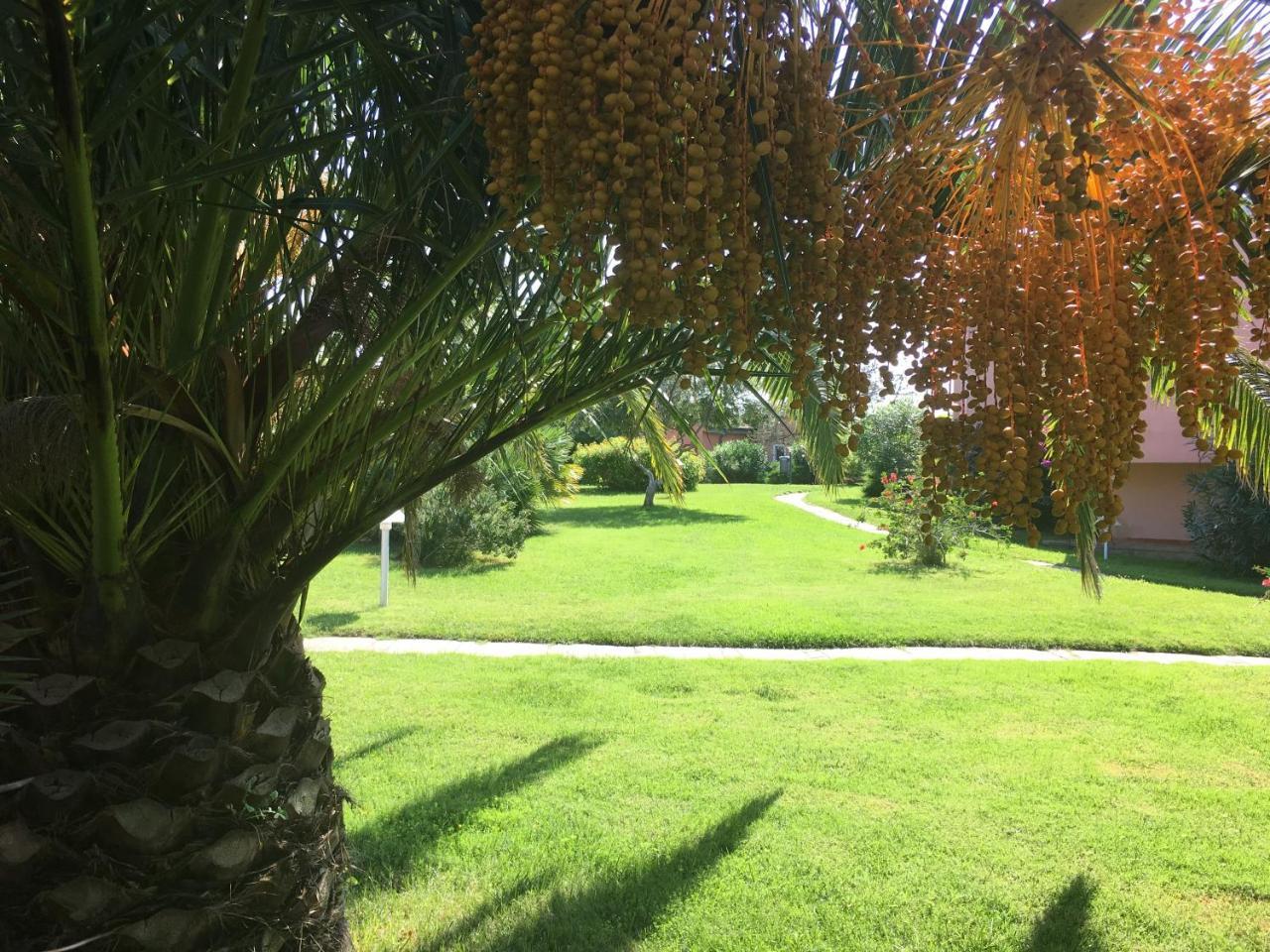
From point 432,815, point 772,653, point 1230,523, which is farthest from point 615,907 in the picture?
point 1230,523

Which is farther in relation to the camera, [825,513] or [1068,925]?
[825,513]

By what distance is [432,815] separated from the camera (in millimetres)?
4770

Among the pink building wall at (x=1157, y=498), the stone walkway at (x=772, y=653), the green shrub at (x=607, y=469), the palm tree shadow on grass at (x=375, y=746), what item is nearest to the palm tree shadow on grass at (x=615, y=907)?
the palm tree shadow on grass at (x=375, y=746)

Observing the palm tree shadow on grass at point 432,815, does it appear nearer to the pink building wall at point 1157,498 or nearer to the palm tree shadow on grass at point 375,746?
the palm tree shadow on grass at point 375,746

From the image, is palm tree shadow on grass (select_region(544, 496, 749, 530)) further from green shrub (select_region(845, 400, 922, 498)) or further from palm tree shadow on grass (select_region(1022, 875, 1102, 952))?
palm tree shadow on grass (select_region(1022, 875, 1102, 952))

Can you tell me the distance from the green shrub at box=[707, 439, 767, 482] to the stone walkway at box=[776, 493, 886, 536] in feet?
15.2

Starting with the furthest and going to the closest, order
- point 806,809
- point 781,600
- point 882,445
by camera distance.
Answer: point 882,445, point 781,600, point 806,809

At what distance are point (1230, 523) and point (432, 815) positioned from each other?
13693 mm

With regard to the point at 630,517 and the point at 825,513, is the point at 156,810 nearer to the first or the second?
the point at 630,517

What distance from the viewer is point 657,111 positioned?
1.05 meters

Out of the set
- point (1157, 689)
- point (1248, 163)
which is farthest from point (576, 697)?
point (1248, 163)

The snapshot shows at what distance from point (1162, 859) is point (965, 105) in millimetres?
4524

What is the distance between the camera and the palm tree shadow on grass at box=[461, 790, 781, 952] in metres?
3.57

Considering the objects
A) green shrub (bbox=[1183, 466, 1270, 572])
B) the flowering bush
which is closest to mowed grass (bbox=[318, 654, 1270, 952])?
the flowering bush
